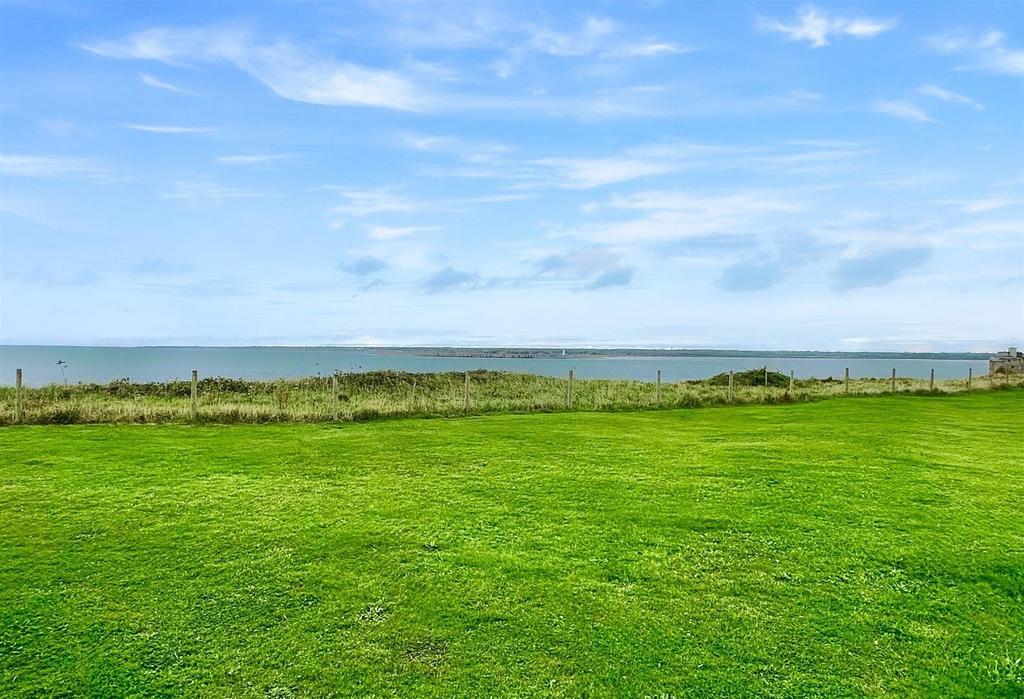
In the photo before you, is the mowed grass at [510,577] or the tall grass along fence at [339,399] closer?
the mowed grass at [510,577]

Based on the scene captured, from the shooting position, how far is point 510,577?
4719 mm

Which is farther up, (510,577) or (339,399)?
(510,577)

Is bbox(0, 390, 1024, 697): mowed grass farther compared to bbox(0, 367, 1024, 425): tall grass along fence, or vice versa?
bbox(0, 367, 1024, 425): tall grass along fence

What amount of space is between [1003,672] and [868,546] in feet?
5.96

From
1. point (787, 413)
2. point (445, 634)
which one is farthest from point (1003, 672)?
point (787, 413)

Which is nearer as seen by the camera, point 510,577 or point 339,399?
point 510,577

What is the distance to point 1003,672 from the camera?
365cm

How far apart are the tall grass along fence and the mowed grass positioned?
226 inches

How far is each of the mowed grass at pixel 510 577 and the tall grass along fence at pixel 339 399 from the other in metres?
5.74

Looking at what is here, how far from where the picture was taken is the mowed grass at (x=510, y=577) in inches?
142

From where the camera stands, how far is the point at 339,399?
84.5 ft

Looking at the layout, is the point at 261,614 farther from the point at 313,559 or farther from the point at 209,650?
the point at 313,559

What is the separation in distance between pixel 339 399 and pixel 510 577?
22075 mm

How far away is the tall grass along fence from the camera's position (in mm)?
14617
